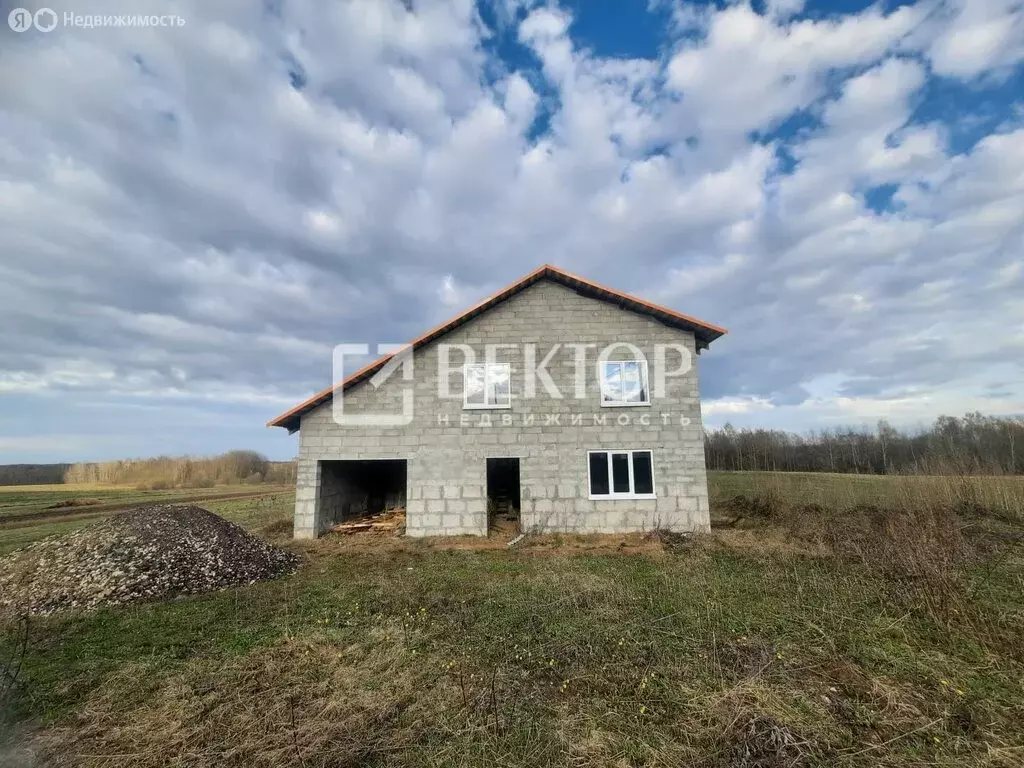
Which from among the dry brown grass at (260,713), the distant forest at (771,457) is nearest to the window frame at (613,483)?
the dry brown grass at (260,713)

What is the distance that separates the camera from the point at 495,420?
14.6 m

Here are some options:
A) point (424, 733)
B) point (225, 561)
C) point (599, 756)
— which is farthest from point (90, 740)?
point (225, 561)

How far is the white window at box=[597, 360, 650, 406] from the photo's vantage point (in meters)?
14.5

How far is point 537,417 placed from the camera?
47.7 feet

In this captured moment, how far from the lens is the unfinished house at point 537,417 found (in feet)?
46.5

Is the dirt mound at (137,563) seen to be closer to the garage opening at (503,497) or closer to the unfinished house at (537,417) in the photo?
→ the unfinished house at (537,417)

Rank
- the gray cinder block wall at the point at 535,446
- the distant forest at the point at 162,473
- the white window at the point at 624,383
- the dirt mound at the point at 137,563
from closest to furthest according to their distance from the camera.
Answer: the dirt mound at the point at 137,563
the gray cinder block wall at the point at 535,446
the white window at the point at 624,383
the distant forest at the point at 162,473

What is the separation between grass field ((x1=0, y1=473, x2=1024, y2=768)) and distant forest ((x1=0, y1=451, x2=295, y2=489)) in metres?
48.6

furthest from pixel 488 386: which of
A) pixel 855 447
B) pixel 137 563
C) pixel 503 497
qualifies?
pixel 855 447

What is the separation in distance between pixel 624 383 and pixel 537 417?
2853mm

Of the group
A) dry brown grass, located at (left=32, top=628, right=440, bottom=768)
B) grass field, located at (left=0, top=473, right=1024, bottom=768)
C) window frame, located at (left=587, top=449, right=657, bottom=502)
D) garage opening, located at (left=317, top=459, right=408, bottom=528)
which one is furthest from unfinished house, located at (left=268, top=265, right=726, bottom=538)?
dry brown grass, located at (left=32, top=628, right=440, bottom=768)

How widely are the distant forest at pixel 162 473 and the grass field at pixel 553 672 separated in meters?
48.6

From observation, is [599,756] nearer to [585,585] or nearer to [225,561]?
[585,585]

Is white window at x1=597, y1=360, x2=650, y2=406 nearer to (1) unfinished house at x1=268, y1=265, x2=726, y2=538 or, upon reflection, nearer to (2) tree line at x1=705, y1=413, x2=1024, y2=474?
(1) unfinished house at x1=268, y1=265, x2=726, y2=538
